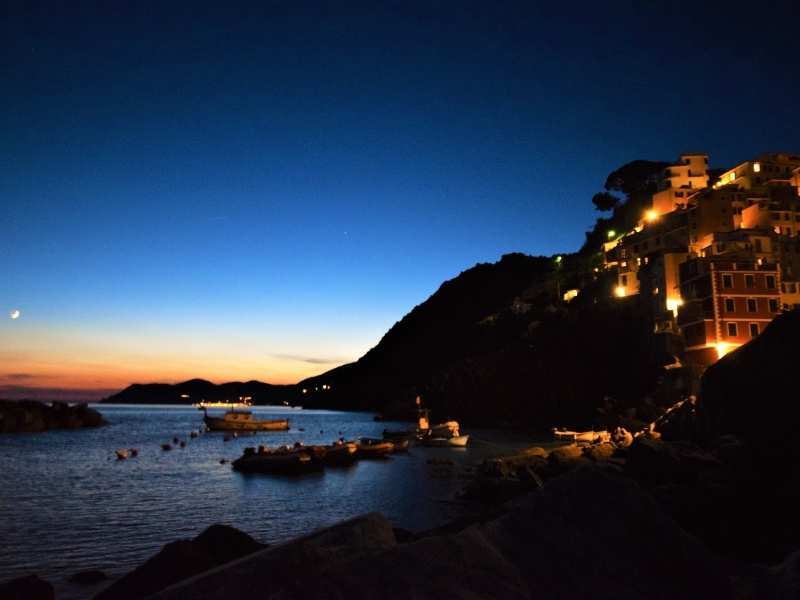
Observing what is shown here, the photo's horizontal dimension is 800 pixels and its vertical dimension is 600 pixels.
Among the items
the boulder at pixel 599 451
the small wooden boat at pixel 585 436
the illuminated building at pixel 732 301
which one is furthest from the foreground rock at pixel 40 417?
the illuminated building at pixel 732 301

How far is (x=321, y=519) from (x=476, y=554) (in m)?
28.4

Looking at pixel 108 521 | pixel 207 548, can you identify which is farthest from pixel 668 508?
pixel 108 521

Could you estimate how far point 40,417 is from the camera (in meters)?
122

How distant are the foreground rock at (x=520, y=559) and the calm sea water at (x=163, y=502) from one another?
1834 centimetres

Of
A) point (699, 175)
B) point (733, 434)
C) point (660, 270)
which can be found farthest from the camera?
point (699, 175)

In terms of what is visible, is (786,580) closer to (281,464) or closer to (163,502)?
(163,502)

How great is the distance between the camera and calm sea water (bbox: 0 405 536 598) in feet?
80.7

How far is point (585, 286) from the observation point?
105m

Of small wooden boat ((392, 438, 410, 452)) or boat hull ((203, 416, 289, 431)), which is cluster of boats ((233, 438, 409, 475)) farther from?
boat hull ((203, 416, 289, 431))

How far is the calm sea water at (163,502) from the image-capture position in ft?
80.7

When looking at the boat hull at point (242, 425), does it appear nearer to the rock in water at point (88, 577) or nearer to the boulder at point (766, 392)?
the boulder at point (766, 392)

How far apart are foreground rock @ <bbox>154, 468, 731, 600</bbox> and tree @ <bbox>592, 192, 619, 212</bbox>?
5007 inches

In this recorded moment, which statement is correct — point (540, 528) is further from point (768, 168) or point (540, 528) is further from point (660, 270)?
point (768, 168)

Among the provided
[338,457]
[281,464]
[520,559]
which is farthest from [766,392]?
[281,464]
